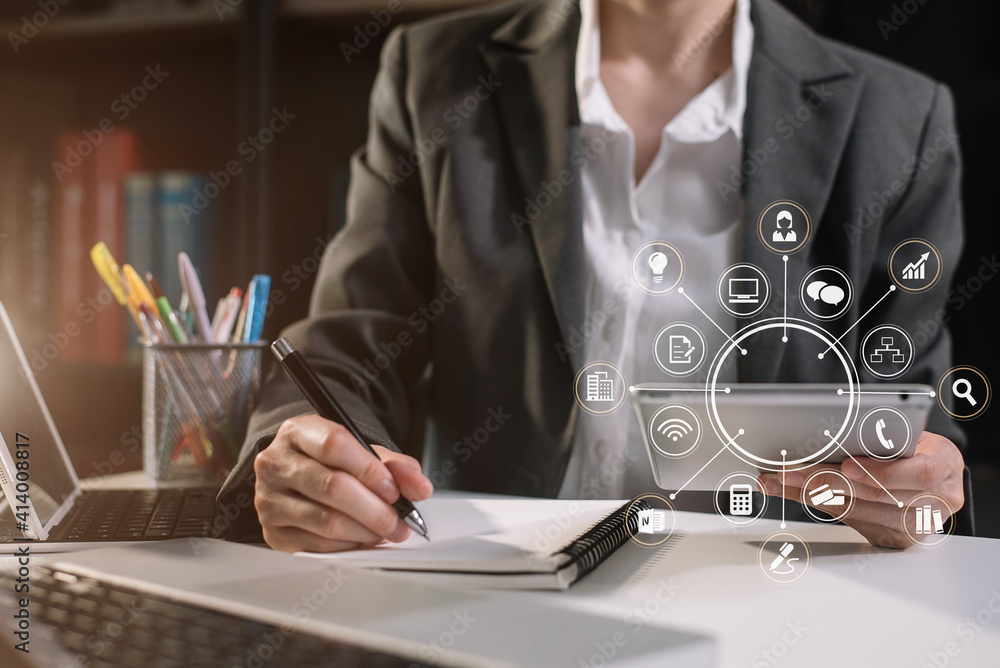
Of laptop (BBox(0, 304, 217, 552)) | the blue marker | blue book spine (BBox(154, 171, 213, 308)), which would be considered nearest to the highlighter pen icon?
laptop (BBox(0, 304, 217, 552))

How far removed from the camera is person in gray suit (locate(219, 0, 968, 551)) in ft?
1.39

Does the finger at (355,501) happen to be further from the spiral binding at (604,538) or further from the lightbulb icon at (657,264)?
the lightbulb icon at (657,264)

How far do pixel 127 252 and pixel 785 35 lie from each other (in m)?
0.52

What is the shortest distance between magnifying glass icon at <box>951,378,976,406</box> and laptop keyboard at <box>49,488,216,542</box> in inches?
14.3

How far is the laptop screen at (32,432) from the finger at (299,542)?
0.10 m

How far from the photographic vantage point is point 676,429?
0.32 m

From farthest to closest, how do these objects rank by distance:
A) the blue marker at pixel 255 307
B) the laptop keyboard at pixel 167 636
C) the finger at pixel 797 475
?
A: 1. the blue marker at pixel 255 307
2. the finger at pixel 797 475
3. the laptop keyboard at pixel 167 636

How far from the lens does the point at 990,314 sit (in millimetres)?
391

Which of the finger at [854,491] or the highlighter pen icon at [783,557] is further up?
the finger at [854,491]

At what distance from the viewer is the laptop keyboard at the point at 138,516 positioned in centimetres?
33

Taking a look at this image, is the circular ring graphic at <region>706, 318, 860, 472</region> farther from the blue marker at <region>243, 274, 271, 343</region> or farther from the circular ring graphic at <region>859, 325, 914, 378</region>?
the blue marker at <region>243, 274, 271, 343</region>

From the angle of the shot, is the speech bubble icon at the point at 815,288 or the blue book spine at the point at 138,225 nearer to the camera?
the speech bubble icon at the point at 815,288

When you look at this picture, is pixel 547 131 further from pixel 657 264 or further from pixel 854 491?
pixel 854 491

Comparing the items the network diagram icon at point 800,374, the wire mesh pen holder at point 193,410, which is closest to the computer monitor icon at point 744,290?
the network diagram icon at point 800,374
